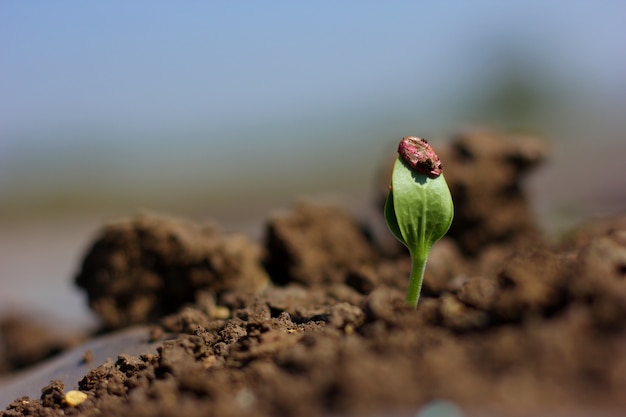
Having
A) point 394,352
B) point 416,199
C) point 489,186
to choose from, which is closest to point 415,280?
point 416,199

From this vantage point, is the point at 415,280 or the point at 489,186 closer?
the point at 415,280

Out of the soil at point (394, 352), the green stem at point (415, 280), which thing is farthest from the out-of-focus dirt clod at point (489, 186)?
the green stem at point (415, 280)

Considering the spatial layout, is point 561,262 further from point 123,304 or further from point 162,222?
point 123,304

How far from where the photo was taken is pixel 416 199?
2098 millimetres

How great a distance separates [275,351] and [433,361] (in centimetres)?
52

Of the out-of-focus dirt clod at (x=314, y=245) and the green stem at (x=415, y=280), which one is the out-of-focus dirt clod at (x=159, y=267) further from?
the green stem at (x=415, y=280)

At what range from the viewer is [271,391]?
4.79 feet

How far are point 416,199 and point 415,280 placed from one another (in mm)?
253

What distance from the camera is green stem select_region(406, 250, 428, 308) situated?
82.2 inches

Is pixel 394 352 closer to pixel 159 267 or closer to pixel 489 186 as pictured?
pixel 159 267

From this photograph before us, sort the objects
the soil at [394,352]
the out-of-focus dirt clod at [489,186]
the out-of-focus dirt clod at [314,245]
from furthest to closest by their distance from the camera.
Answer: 1. the out-of-focus dirt clod at [489,186]
2. the out-of-focus dirt clod at [314,245]
3. the soil at [394,352]

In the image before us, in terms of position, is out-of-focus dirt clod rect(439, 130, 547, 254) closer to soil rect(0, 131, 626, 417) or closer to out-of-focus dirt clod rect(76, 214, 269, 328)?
soil rect(0, 131, 626, 417)

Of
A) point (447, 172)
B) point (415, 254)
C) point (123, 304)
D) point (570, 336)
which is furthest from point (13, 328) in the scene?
point (570, 336)

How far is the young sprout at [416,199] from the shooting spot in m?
2.08
